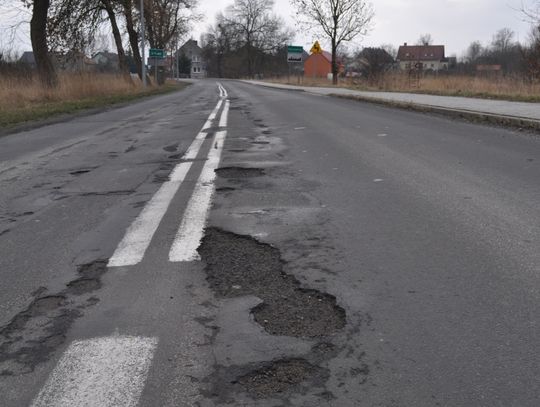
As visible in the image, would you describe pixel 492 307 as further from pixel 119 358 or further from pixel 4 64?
pixel 4 64

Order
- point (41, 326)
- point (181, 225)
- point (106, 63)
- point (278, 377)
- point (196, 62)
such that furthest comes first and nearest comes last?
point (196, 62)
point (106, 63)
point (181, 225)
point (41, 326)
point (278, 377)

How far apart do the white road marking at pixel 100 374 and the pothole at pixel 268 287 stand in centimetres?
68

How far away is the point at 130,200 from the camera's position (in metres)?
5.75

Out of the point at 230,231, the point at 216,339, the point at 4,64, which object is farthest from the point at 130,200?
the point at 4,64

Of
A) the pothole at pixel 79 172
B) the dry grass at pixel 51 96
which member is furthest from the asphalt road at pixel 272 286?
the dry grass at pixel 51 96

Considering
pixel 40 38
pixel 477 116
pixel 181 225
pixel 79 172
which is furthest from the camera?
pixel 40 38

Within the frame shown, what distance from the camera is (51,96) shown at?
22609mm

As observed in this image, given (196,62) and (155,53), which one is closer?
(155,53)

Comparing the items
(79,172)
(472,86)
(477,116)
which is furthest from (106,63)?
(79,172)

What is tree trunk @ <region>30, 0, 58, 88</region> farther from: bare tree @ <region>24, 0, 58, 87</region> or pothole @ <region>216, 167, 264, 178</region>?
pothole @ <region>216, 167, 264, 178</region>

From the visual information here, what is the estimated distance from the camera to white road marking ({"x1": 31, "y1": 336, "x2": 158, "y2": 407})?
231 centimetres

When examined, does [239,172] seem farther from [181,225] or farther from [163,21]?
[163,21]

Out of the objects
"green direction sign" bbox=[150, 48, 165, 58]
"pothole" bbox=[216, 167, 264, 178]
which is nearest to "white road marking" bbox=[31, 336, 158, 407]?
"pothole" bbox=[216, 167, 264, 178]

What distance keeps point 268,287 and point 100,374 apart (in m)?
1.25
